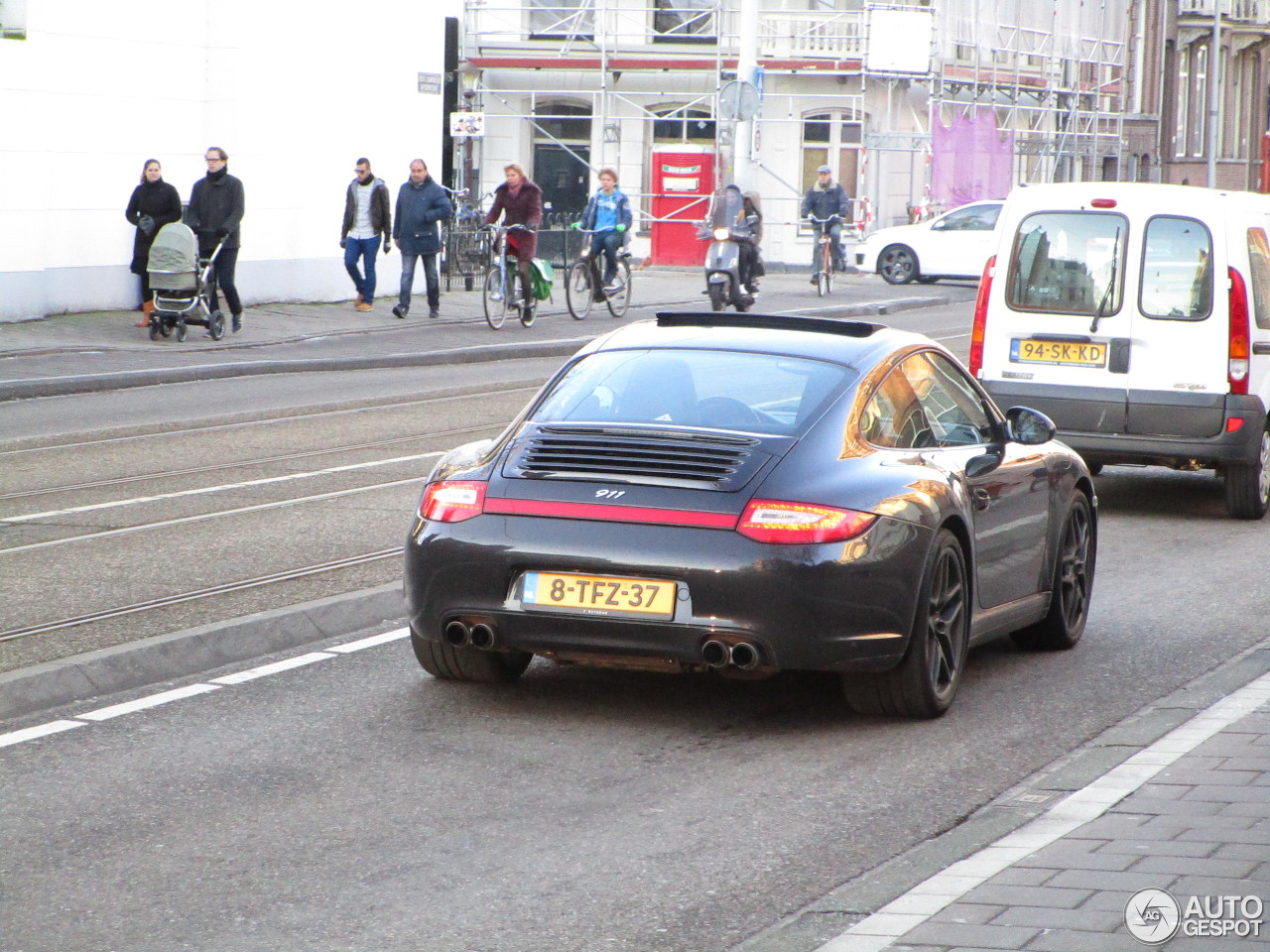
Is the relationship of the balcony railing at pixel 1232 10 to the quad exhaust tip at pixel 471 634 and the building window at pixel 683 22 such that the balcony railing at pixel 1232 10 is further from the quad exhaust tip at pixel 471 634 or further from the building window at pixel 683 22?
the quad exhaust tip at pixel 471 634

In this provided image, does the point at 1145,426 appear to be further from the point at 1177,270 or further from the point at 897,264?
the point at 897,264

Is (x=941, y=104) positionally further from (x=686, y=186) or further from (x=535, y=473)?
(x=535, y=473)

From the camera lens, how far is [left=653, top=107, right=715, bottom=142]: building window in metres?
41.9

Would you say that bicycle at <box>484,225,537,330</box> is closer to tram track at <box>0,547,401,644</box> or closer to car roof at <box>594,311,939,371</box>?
tram track at <box>0,547,401,644</box>

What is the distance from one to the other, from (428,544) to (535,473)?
418 millimetres

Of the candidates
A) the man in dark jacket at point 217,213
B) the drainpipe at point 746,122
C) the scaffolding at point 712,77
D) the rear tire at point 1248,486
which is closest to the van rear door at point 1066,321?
the rear tire at point 1248,486

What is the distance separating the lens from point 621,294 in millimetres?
26438

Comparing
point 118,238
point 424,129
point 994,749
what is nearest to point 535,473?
point 994,749

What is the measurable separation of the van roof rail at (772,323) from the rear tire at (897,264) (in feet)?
98.7

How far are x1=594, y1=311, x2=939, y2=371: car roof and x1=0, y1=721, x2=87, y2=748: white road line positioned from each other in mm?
2245

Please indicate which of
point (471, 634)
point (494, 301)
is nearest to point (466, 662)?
point (471, 634)

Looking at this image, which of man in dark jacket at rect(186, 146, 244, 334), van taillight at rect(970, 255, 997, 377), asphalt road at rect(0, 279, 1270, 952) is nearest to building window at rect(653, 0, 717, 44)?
man in dark jacket at rect(186, 146, 244, 334)

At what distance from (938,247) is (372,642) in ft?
99.1

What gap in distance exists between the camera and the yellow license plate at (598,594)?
6133 mm
